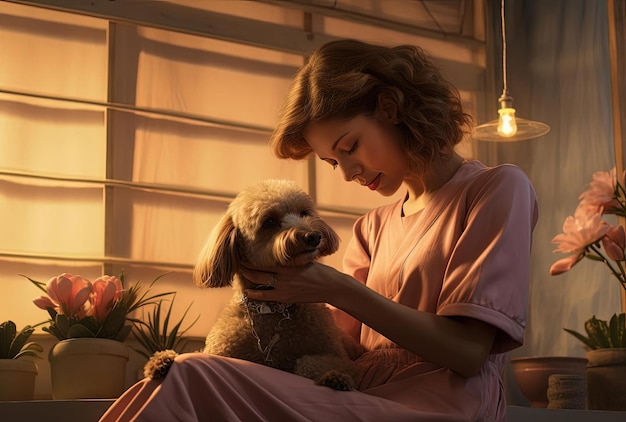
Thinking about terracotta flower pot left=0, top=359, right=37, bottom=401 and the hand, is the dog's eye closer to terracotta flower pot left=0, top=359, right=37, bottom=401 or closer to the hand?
the hand

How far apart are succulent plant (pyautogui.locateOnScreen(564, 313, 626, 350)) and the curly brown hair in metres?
1.18

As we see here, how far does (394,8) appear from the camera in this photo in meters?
3.89

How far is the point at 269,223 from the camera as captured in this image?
177 centimetres

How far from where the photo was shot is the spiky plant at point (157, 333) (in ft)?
9.38

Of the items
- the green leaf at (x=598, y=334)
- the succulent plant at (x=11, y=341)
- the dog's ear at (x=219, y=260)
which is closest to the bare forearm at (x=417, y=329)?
the dog's ear at (x=219, y=260)

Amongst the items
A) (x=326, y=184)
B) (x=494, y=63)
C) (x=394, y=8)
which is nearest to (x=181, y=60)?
(x=326, y=184)

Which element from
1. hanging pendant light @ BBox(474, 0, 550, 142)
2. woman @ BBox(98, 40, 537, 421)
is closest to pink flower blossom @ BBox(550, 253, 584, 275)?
hanging pendant light @ BBox(474, 0, 550, 142)

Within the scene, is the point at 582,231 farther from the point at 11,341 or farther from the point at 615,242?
the point at 11,341

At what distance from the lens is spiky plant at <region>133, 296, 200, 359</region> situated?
9.38 ft

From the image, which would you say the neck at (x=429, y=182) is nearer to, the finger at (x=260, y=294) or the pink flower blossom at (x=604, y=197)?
the finger at (x=260, y=294)

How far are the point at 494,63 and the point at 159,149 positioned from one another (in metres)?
1.62

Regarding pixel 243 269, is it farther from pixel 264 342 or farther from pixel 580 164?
pixel 580 164

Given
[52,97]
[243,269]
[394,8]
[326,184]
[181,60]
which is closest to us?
[243,269]

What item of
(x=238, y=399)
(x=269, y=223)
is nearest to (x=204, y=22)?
(x=269, y=223)
